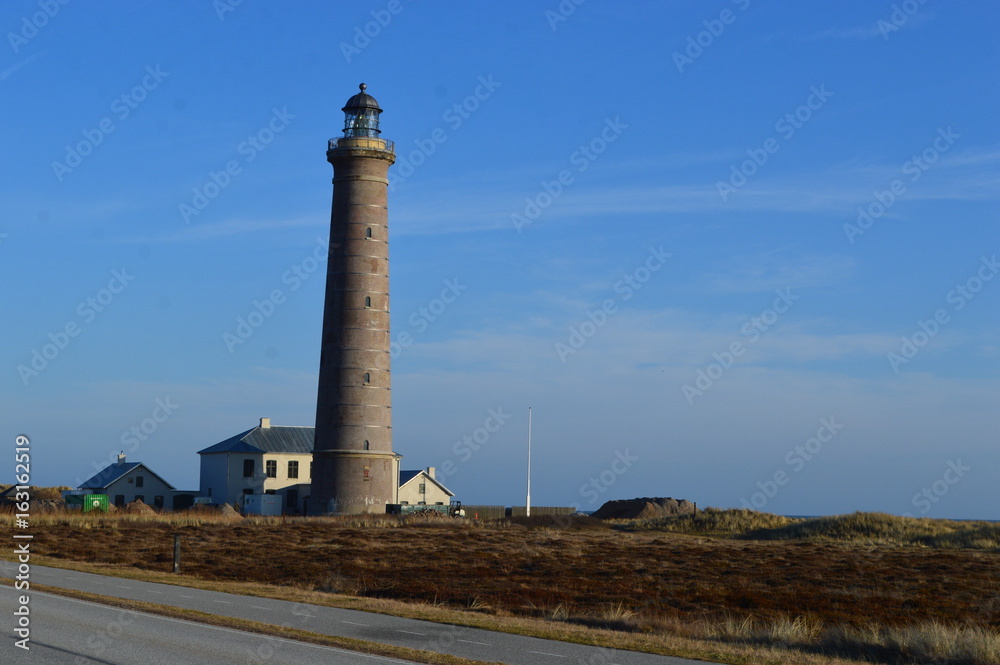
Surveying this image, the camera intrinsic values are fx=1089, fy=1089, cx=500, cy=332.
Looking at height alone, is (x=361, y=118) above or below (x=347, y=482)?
above

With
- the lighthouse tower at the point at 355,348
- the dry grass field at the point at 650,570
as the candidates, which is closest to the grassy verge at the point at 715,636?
the dry grass field at the point at 650,570

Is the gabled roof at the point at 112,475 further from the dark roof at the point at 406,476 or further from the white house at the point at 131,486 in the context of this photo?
the dark roof at the point at 406,476

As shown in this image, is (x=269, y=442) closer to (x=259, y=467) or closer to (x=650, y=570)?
(x=259, y=467)

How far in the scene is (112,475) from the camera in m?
77.1

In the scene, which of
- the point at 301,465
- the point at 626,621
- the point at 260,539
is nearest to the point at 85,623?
the point at 626,621

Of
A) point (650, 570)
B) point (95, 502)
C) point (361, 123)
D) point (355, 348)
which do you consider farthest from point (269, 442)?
point (650, 570)

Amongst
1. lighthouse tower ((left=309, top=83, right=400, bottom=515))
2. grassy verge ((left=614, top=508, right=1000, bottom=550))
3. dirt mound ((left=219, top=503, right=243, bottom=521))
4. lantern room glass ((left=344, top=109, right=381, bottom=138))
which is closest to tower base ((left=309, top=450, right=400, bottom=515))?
lighthouse tower ((left=309, top=83, right=400, bottom=515))

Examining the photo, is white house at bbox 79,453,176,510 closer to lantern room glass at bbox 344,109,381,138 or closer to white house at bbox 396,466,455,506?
white house at bbox 396,466,455,506

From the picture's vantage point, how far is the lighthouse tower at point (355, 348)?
196ft

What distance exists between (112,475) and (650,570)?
175 feet

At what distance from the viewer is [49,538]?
43969 millimetres

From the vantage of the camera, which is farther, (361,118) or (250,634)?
(361,118)

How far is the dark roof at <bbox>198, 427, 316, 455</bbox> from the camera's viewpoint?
245 ft

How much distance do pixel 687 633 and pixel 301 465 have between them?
59601mm
